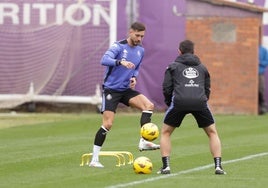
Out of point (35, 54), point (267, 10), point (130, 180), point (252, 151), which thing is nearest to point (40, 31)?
point (35, 54)

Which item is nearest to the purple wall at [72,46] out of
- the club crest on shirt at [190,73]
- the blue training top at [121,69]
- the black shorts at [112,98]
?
the black shorts at [112,98]

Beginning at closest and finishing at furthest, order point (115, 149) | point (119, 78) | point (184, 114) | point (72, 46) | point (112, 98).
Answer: point (184, 114) → point (112, 98) → point (119, 78) → point (115, 149) → point (72, 46)

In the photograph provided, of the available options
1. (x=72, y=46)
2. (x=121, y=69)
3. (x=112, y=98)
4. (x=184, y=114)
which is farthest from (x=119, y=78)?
(x=72, y=46)

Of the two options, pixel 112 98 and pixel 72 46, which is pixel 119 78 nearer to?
pixel 112 98

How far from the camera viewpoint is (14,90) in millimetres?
28047

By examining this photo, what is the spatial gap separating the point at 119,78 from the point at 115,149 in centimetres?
277

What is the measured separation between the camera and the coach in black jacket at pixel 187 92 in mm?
13016

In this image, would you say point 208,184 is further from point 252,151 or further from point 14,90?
point 14,90

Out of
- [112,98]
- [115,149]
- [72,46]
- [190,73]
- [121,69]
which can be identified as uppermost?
[190,73]

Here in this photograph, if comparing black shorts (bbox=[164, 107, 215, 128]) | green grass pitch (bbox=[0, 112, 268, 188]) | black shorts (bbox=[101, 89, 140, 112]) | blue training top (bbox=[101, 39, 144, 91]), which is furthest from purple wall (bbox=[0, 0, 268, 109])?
black shorts (bbox=[164, 107, 215, 128])

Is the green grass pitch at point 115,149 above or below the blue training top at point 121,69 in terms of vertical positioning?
below

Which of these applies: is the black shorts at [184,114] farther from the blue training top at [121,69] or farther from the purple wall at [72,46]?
the purple wall at [72,46]

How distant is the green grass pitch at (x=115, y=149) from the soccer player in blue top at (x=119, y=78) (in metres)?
0.64

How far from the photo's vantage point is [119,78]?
15.0 meters
